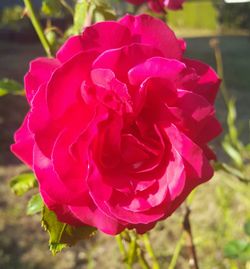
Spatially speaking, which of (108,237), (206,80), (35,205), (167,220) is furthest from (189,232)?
(167,220)

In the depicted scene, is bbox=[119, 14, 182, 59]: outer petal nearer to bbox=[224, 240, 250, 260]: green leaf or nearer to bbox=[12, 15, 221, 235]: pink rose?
bbox=[12, 15, 221, 235]: pink rose

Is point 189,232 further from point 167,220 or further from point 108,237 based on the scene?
point 167,220

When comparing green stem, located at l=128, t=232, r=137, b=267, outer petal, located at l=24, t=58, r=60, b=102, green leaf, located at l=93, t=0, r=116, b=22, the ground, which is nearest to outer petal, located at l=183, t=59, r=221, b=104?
outer petal, located at l=24, t=58, r=60, b=102

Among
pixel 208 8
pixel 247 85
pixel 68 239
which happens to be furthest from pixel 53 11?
pixel 208 8

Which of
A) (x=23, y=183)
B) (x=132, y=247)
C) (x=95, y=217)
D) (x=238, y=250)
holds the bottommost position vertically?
(x=238, y=250)

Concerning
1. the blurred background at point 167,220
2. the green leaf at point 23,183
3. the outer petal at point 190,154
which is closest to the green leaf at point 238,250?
the blurred background at point 167,220

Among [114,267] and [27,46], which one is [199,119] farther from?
[27,46]
